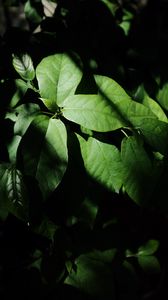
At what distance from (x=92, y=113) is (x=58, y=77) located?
192 millimetres

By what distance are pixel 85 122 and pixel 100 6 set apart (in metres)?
0.85

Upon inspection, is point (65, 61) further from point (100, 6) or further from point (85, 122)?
point (100, 6)

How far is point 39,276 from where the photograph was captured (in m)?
1.46

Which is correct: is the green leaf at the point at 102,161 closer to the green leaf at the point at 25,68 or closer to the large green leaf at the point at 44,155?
the large green leaf at the point at 44,155

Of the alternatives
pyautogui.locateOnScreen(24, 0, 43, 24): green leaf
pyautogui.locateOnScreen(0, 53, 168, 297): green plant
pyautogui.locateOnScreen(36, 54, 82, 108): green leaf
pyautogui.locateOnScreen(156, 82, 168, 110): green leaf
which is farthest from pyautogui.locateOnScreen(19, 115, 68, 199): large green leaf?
pyautogui.locateOnScreen(24, 0, 43, 24): green leaf

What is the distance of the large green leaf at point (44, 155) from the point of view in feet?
2.95

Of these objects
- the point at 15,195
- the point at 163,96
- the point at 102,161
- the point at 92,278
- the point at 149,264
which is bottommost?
the point at 149,264

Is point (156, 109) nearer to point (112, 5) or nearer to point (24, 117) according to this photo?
point (24, 117)

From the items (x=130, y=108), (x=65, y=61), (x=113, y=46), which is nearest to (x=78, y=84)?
(x=65, y=61)

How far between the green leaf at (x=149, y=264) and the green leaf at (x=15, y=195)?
907 mm

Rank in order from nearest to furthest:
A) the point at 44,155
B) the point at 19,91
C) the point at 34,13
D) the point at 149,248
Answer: the point at 44,155, the point at 19,91, the point at 34,13, the point at 149,248

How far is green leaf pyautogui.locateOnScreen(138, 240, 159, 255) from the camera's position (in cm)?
168

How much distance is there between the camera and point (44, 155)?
91cm

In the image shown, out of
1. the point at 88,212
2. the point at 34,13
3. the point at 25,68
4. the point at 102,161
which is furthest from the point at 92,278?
the point at 34,13
